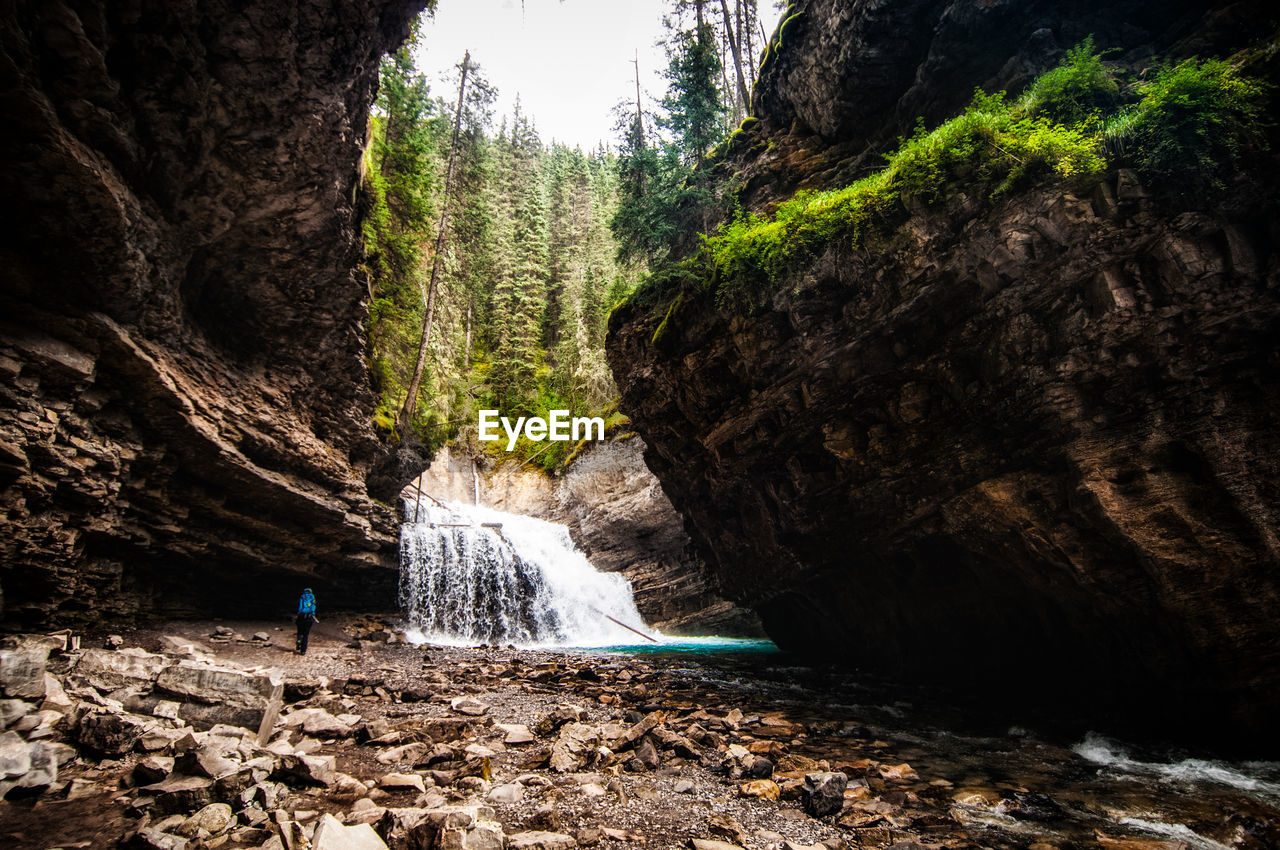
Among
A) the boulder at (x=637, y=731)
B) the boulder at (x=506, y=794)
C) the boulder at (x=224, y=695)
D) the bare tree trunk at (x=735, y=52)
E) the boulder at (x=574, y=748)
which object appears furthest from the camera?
the bare tree trunk at (x=735, y=52)

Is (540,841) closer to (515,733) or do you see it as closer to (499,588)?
(515,733)

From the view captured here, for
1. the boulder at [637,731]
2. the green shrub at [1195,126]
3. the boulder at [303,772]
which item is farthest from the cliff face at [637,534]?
the boulder at [303,772]

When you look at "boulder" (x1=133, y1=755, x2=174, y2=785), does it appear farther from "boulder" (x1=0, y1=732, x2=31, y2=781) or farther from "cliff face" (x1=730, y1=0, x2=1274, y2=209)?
"cliff face" (x1=730, y1=0, x2=1274, y2=209)

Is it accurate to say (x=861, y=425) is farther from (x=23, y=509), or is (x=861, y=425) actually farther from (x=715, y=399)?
(x=23, y=509)

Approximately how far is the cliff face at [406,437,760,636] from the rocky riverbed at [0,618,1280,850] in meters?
13.7

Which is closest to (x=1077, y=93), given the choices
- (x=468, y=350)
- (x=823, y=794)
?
(x=823, y=794)

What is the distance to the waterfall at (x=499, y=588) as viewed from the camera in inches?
695

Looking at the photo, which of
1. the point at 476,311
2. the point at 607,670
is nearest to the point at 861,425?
the point at 607,670

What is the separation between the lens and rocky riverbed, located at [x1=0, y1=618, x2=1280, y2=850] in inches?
128

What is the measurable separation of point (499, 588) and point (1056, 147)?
20124mm

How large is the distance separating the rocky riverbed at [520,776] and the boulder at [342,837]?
1 cm

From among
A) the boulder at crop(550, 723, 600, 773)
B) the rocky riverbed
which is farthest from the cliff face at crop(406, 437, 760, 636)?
the boulder at crop(550, 723, 600, 773)

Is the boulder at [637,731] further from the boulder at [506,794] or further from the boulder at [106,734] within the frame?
the boulder at [106,734]

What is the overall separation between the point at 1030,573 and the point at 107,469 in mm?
Answer: 15783
